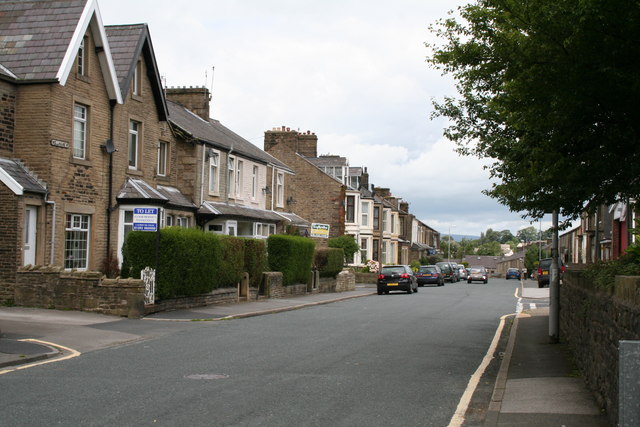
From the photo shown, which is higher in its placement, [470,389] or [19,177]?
[19,177]

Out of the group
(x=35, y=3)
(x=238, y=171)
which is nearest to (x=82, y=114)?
(x=35, y=3)

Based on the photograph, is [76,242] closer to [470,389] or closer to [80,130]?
[80,130]

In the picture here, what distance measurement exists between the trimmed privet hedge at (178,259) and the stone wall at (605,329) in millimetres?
11971

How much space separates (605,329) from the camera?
8352 mm

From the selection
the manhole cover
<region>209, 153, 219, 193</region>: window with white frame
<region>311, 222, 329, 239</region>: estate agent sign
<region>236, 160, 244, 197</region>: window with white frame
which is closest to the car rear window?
<region>311, 222, 329, 239</region>: estate agent sign

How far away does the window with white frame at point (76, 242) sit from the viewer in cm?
2262

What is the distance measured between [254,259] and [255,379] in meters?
17.2

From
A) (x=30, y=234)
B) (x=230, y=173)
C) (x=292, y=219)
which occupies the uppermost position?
(x=230, y=173)

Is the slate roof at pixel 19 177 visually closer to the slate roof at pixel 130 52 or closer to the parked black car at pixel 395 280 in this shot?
the slate roof at pixel 130 52

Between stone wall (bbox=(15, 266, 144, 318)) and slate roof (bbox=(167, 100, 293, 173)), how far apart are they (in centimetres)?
1221

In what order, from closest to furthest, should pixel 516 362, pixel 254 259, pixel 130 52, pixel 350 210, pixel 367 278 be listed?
1. pixel 516 362
2. pixel 130 52
3. pixel 254 259
4. pixel 367 278
5. pixel 350 210

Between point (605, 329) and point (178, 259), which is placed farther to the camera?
point (178, 259)

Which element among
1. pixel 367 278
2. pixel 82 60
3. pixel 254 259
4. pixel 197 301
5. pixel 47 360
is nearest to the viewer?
pixel 47 360

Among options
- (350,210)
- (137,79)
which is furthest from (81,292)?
(350,210)
